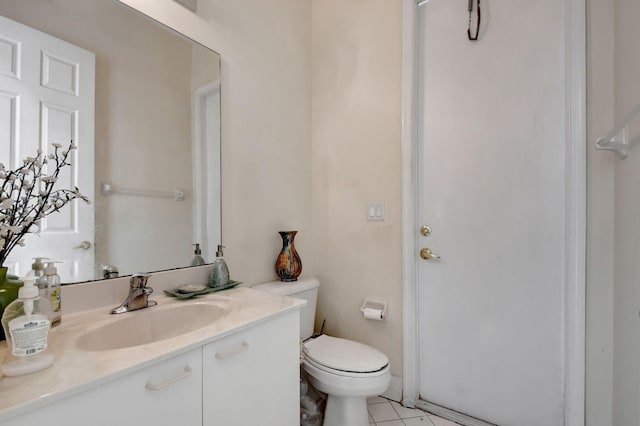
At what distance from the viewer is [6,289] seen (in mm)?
741

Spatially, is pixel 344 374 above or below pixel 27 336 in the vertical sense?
below

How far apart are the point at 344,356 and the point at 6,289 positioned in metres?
1.23

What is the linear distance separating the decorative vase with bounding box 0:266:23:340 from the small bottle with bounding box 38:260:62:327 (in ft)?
0.16

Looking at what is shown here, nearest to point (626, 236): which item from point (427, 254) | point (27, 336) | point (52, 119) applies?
point (427, 254)

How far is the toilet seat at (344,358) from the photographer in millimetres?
1297

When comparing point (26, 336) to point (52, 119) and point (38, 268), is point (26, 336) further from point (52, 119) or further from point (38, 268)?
point (52, 119)

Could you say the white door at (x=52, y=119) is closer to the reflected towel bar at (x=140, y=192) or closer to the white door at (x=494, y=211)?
the reflected towel bar at (x=140, y=192)

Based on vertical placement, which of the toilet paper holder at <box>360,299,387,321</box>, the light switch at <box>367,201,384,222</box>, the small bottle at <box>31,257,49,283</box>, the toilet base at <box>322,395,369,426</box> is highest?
the light switch at <box>367,201,384,222</box>

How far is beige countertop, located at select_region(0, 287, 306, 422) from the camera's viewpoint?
520 mm

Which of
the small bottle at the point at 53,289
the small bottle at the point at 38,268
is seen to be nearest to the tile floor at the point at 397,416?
the small bottle at the point at 53,289

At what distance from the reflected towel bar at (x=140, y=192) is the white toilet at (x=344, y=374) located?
24.1 inches

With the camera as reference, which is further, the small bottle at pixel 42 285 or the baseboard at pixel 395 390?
the baseboard at pixel 395 390

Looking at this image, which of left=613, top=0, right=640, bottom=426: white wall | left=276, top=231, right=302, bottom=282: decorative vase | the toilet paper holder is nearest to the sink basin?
left=276, top=231, right=302, bottom=282: decorative vase

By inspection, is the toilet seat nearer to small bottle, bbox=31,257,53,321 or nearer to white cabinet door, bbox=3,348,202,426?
white cabinet door, bbox=3,348,202,426
